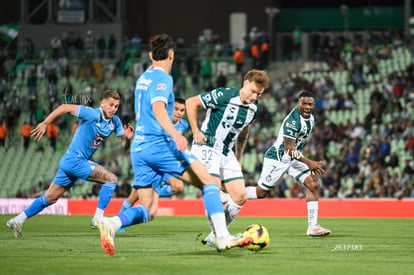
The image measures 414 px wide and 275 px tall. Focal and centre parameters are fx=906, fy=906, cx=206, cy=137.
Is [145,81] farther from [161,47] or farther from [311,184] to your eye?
[311,184]

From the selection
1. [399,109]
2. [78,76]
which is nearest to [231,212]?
[399,109]

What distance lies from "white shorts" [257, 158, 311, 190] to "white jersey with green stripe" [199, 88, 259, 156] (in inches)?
161

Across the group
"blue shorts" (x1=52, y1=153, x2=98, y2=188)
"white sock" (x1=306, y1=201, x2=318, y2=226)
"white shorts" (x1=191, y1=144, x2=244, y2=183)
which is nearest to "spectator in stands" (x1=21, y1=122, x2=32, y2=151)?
"blue shorts" (x1=52, y1=153, x2=98, y2=188)

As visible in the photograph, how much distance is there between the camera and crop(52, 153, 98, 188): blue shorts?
51.0 ft

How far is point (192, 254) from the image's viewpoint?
36.8 ft

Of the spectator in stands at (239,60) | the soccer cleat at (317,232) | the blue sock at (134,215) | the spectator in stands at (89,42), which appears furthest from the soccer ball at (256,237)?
the spectator in stands at (89,42)

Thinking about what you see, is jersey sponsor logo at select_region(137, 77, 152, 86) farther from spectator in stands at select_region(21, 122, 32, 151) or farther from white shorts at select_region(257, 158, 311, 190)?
spectator in stands at select_region(21, 122, 32, 151)

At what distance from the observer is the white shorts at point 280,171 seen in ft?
53.6

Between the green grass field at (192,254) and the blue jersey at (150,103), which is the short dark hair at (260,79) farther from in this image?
the green grass field at (192,254)

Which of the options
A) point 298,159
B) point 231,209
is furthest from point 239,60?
point 231,209

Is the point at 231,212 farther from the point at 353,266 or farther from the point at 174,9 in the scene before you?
the point at 174,9

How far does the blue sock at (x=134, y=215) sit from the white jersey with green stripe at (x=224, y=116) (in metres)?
1.82

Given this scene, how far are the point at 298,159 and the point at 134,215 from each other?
18.4 ft

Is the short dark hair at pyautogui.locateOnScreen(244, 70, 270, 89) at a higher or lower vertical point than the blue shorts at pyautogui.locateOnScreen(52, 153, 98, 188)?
higher
